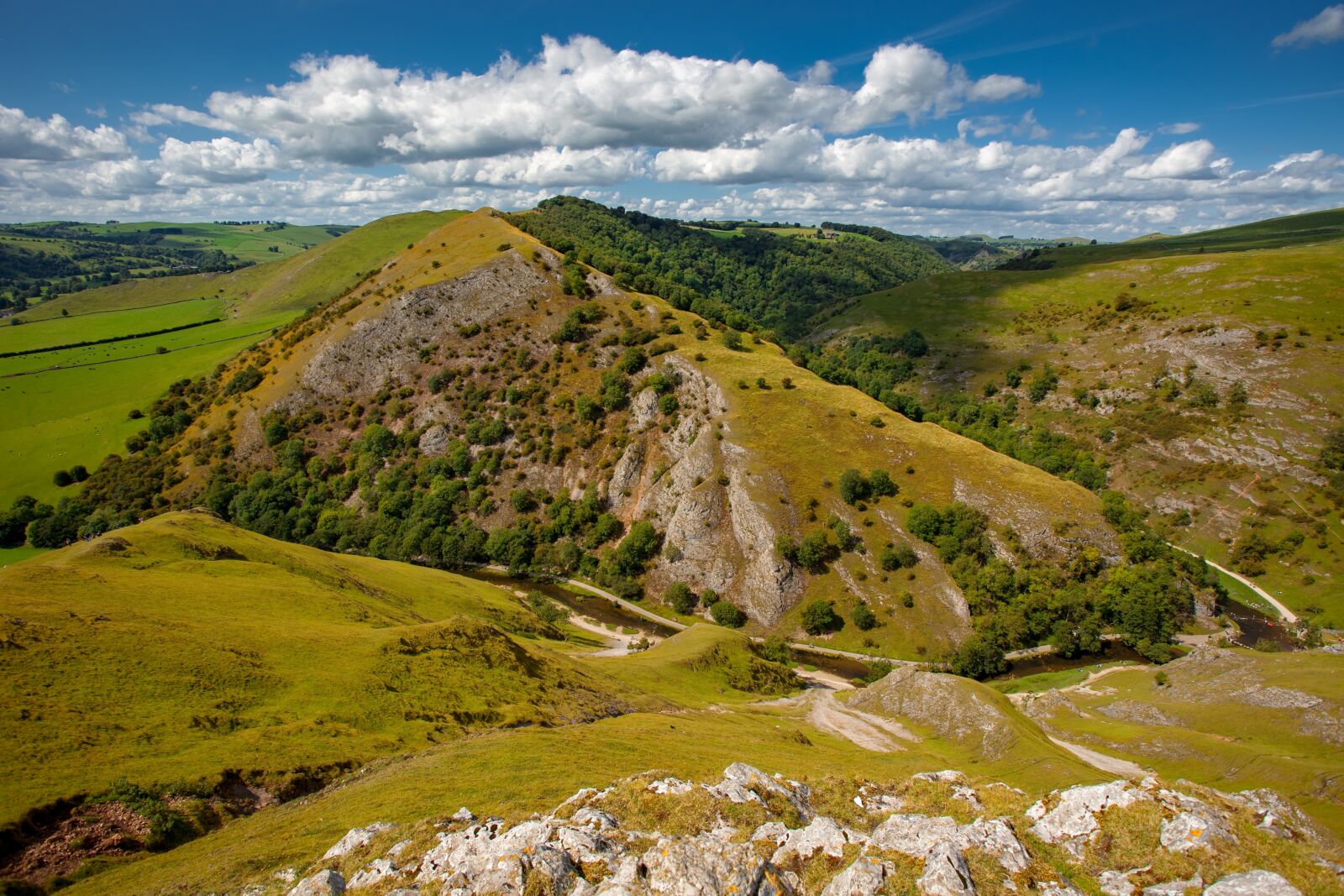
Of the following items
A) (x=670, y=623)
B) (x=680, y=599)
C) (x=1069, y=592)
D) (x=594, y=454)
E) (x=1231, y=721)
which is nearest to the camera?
(x=1231, y=721)

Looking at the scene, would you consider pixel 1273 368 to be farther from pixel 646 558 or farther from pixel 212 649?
pixel 212 649

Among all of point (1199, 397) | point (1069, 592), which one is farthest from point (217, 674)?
point (1199, 397)

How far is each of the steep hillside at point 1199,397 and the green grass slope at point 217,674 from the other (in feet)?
414

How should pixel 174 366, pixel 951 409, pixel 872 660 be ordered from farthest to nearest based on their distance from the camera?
pixel 174 366 → pixel 951 409 → pixel 872 660

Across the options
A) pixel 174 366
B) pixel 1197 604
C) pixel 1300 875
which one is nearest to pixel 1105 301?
pixel 1197 604

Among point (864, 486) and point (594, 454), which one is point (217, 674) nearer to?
point (594, 454)

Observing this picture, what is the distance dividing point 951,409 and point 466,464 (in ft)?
439

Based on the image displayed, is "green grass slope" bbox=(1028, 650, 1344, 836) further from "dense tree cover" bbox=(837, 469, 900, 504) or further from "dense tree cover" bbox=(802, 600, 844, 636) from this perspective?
"dense tree cover" bbox=(837, 469, 900, 504)

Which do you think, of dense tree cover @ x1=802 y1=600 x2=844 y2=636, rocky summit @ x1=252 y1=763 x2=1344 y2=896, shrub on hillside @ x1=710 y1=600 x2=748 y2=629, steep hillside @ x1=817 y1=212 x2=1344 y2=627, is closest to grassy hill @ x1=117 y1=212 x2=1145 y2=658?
dense tree cover @ x1=802 y1=600 x2=844 y2=636

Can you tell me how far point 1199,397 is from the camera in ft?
436

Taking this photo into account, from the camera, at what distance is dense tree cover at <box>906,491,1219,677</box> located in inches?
3327

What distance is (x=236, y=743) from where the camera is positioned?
29.9 metres

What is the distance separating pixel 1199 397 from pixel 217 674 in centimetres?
18198

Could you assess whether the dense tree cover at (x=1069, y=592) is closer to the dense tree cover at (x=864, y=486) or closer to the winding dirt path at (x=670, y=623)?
the dense tree cover at (x=864, y=486)
